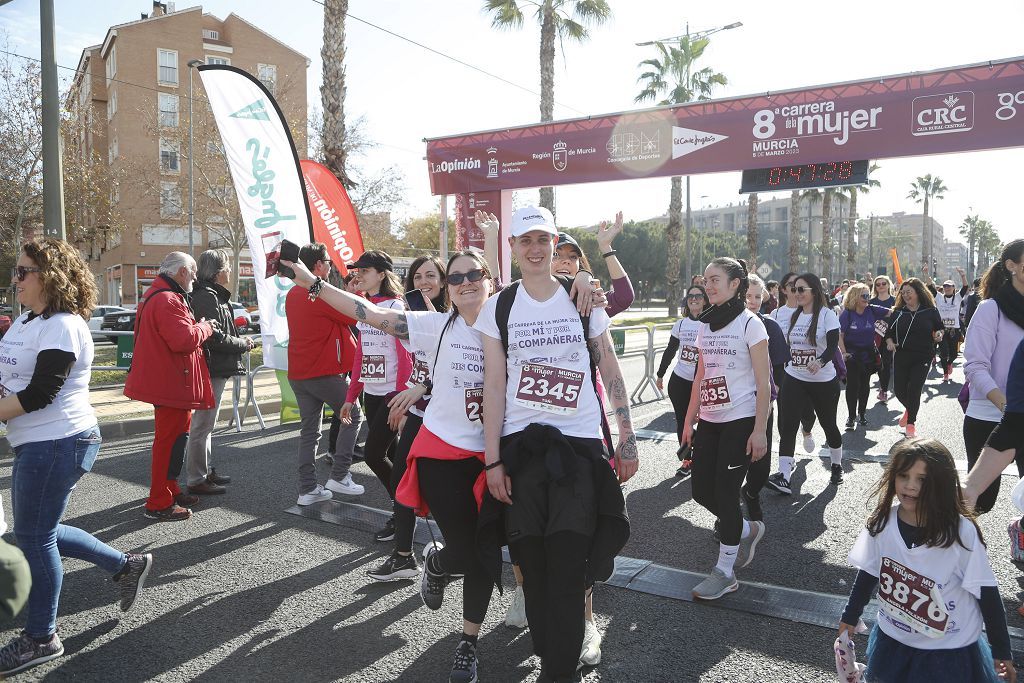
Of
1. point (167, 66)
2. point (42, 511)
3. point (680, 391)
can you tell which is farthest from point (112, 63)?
point (42, 511)

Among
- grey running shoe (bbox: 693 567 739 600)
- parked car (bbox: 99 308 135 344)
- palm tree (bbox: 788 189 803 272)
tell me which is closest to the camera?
grey running shoe (bbox: 693 567 739 600)

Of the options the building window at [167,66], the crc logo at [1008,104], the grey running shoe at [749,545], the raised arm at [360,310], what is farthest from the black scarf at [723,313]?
the building window at [167,66]

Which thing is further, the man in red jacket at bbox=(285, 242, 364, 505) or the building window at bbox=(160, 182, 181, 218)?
the building window at bbox=(160, 182, 181, 218)

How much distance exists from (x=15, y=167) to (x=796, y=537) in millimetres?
18875

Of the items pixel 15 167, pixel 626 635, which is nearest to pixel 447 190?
pixel 15 167

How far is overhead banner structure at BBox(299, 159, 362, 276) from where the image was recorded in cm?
984

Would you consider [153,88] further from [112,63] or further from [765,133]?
[765,133]

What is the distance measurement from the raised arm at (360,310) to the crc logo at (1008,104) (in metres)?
10.7

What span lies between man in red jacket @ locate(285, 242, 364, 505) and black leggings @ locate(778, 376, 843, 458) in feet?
11.8

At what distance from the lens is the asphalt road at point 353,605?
3.30 meters

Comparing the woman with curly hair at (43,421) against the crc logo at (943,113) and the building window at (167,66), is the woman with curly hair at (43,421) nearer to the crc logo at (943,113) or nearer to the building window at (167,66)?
the crc logo at (943,113)

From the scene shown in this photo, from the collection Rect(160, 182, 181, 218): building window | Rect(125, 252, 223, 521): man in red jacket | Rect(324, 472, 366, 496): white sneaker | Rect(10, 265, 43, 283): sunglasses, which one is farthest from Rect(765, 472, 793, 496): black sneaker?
Rect(160, 182, 181, 218): building window

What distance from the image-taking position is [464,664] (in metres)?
3.10

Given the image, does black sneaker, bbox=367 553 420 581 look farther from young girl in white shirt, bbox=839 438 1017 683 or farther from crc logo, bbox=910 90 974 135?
crc logo, bbox=910 90 974 135
